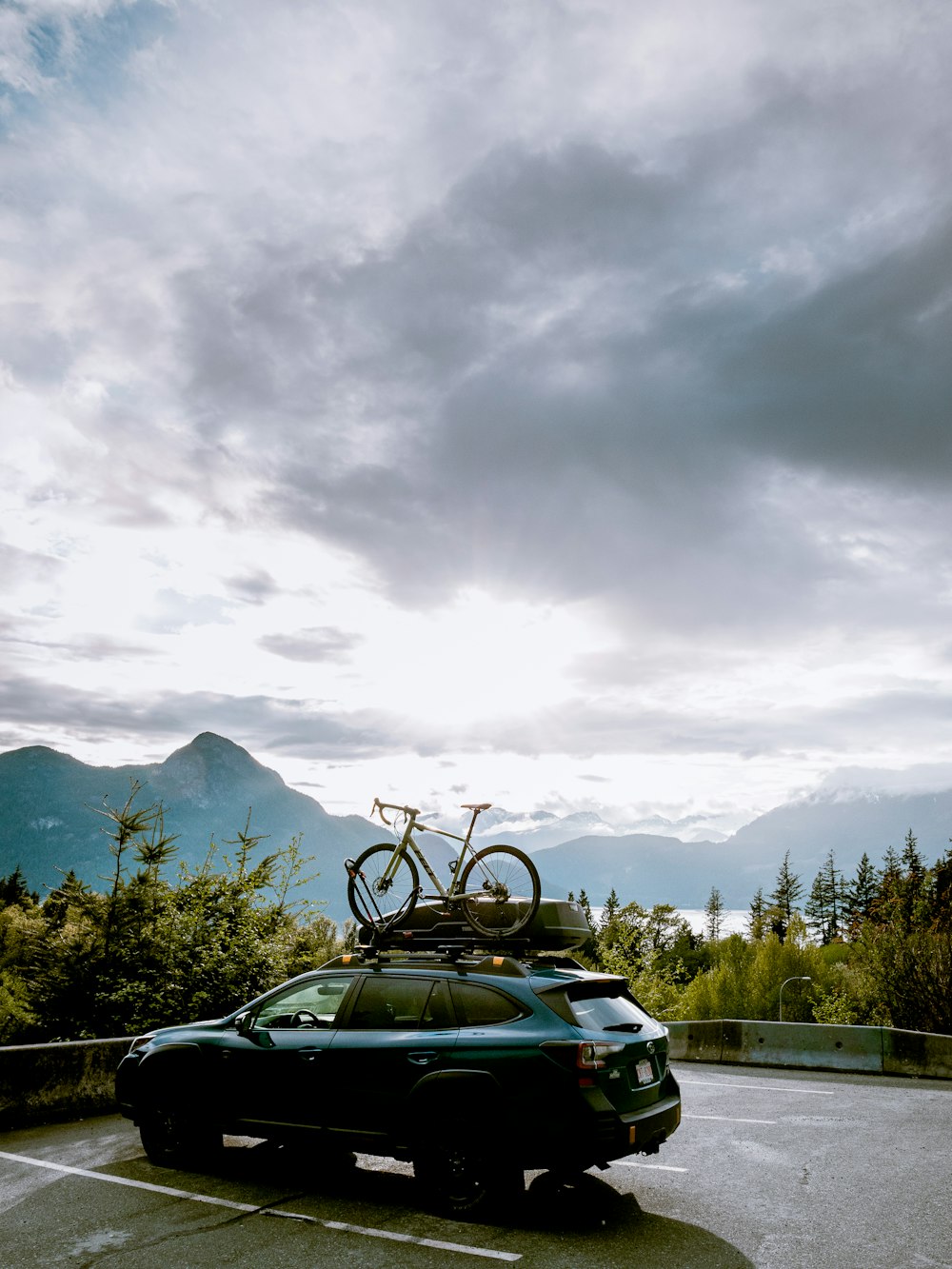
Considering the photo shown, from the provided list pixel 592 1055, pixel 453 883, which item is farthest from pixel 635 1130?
pixel 453 883

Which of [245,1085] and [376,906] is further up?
[376,906]

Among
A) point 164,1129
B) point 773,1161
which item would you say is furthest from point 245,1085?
point 773,1161

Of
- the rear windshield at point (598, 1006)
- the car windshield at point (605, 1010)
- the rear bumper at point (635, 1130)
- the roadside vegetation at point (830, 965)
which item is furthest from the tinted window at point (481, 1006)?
the roadside vegetation at point (830, 965)

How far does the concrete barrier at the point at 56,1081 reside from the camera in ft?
30.7

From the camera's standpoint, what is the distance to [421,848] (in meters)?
9.90

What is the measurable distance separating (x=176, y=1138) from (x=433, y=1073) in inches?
110

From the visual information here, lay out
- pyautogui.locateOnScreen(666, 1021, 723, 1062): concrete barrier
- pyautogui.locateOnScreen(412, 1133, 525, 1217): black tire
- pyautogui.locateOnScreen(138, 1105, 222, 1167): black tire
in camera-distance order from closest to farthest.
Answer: pyautogui.locateOnScreen(412, 1133, 525, 1217): black tire < pyautogui.locateOnScreen(138, 1105, 222, 1167): black tire < pyautogui.locateOnScreen(666, 1021, 723, 1062): concrete barrier

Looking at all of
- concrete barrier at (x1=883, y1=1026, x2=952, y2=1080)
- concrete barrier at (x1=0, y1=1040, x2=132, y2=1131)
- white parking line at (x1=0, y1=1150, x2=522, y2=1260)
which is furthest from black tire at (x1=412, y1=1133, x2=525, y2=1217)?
concrete barrier at (x1=883, y1=1026, x2=952, y2=1080)

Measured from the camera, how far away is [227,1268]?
5434mm

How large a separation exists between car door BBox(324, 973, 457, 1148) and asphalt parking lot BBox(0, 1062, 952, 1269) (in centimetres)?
60

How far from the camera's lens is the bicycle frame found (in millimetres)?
9164

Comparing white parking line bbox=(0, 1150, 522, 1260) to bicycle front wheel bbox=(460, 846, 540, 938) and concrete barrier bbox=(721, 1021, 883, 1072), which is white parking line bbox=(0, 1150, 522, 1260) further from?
concrete barrier bbox=(721, 1021, 883, 1072)

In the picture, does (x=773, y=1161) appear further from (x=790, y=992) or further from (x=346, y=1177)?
(x=790, y=992)

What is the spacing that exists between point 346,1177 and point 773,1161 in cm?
369
